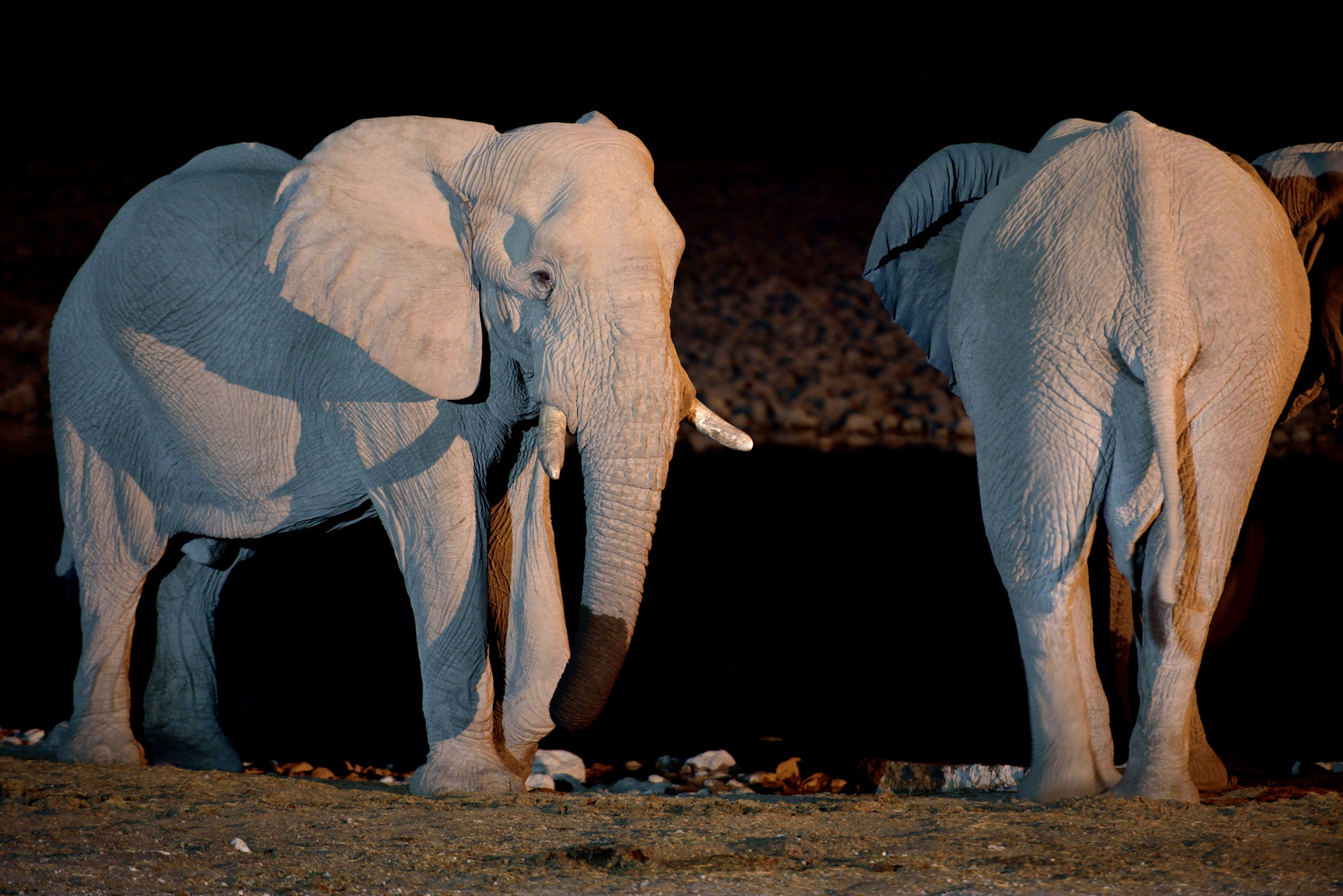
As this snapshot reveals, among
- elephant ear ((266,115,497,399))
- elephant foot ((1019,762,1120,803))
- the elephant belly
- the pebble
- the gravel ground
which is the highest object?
the gravel ground

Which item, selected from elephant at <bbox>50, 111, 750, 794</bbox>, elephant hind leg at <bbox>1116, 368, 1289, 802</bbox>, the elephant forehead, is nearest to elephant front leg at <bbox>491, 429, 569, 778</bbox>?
elephant at <bbox>50, 111, 750, 794</bbox>

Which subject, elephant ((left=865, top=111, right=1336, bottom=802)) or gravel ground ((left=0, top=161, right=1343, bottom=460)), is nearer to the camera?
elephant ((left=865, top=111, right=1336, bottom=802))

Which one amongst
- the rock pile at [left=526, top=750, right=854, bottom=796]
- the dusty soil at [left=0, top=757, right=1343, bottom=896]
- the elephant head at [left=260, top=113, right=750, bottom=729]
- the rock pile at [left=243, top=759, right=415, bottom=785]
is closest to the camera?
the dusty soil at [left=0, top=757, right=1343, bottom=896]

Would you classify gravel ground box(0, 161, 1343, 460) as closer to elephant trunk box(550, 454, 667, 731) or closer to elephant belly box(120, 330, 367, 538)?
elephant belly box(120, 330, 367, 538)

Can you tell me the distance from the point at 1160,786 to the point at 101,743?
300cm

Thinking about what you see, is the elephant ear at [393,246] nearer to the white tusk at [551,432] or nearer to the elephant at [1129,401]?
the white tusk at [551,432]

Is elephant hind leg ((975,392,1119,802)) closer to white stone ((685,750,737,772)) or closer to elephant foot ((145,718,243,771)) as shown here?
white stone ((685,750,737,772))

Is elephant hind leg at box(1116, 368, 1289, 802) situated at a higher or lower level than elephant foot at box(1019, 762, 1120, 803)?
higher

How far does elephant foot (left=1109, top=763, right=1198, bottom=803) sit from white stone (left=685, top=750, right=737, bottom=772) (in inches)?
69.4

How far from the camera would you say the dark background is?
208 inches

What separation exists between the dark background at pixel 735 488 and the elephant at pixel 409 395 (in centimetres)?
43

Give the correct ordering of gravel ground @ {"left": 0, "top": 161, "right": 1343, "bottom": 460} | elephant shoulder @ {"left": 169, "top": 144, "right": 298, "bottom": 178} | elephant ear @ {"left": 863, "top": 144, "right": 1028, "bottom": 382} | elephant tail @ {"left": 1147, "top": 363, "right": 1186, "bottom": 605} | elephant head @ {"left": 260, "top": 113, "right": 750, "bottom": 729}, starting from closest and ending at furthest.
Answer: elephant tail @ {"left": 1147, "top": 363, "right": 1186, "bottom": 605} → elephant head @ {"left": 260, "top": 113, "right": 750, "bottom": 729} → elephant ear @ {"left": 863, "top": 144, "right": 1028, "bottom": 382} → elephant shoulder @ {"left": 169, "top": 144, "right": 298, "bottom": 178} → gravel ground @ {"left": 0, "top": 161, "right": 1343, "bottom": 460}

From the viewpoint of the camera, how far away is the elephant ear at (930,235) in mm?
3969

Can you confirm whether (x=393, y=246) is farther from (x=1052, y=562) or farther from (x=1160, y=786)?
(x=1160, y=786)
